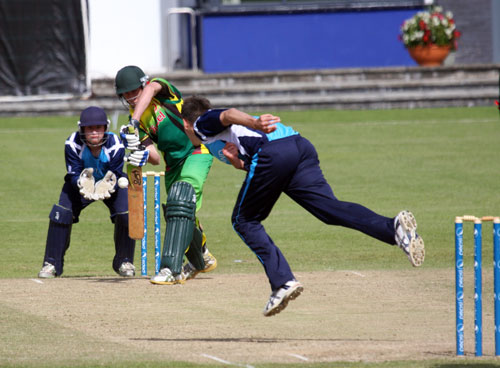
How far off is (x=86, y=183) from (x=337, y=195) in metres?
6.49

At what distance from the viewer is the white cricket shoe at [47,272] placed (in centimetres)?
1055

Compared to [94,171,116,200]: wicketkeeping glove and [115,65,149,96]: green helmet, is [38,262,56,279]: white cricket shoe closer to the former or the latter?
[94,171,116,200]: wicketkeeping glove

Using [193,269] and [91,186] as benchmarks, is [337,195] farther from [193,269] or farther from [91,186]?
[91,186]

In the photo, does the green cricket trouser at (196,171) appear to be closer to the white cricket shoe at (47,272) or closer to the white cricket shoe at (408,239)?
the white cricket shoe at (47,272)

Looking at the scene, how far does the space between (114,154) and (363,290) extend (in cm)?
304

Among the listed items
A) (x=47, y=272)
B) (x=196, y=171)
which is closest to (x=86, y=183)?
(x=47, y=272)

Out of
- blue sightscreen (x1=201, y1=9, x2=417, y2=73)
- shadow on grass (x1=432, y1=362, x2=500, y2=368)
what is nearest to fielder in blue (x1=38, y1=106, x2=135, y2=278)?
Result: shadow on grass (x1=432, y1=362, x2=500, y2=368)

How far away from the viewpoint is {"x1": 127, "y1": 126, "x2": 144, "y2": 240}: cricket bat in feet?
31.8

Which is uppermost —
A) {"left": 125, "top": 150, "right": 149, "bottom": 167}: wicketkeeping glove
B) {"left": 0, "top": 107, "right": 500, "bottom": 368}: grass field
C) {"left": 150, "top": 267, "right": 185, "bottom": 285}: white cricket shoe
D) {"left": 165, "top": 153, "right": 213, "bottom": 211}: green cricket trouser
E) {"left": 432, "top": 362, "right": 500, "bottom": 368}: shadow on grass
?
{"left": 125, "top": 150, "right": 149, "bottom": 167}: wicketkeeping glove

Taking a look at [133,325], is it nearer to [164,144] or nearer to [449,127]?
[164,144]

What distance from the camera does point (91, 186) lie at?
33.9 ft

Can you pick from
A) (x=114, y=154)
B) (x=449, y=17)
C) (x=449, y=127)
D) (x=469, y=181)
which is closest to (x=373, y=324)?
(x=114, y=154)

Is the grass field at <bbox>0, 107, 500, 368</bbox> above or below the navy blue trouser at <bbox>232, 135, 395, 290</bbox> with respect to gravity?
below

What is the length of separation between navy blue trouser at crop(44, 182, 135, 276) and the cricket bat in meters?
0.86
